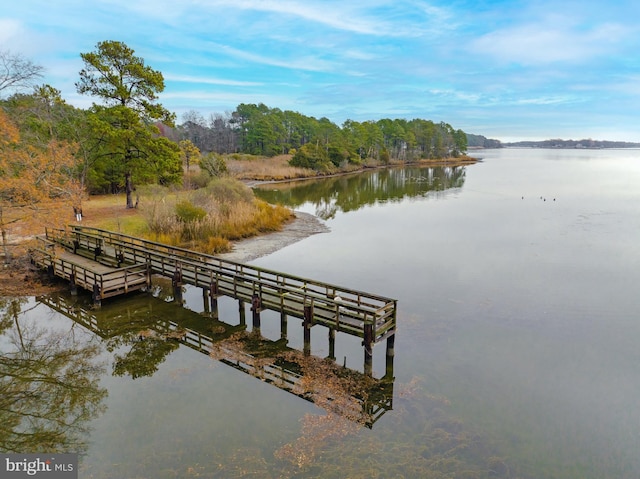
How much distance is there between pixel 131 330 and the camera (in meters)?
15.5

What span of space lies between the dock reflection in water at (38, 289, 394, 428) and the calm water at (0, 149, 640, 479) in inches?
4.4

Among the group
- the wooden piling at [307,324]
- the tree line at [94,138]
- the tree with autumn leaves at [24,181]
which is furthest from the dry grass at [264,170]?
the wooden piling at [307,324]

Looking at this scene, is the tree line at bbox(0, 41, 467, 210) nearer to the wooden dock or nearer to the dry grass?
the wooden dock

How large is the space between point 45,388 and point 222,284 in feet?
21.6

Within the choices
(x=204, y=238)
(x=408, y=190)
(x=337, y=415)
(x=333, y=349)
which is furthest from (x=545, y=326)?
(x=408, y=190)

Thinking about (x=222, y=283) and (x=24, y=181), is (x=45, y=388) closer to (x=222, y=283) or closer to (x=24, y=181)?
(x=222, y=283)

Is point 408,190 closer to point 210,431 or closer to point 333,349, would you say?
point 333,349

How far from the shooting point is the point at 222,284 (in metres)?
16.5

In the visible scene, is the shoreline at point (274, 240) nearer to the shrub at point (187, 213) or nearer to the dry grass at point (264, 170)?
the shrub at point (187, 213)

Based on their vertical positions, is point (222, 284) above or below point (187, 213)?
Answer: below

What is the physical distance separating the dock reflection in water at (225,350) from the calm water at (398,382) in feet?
0.36

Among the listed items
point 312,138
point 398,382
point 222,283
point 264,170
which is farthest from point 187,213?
point 312,138

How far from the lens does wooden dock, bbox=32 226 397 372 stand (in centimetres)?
1289

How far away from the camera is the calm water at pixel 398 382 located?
9188mm
